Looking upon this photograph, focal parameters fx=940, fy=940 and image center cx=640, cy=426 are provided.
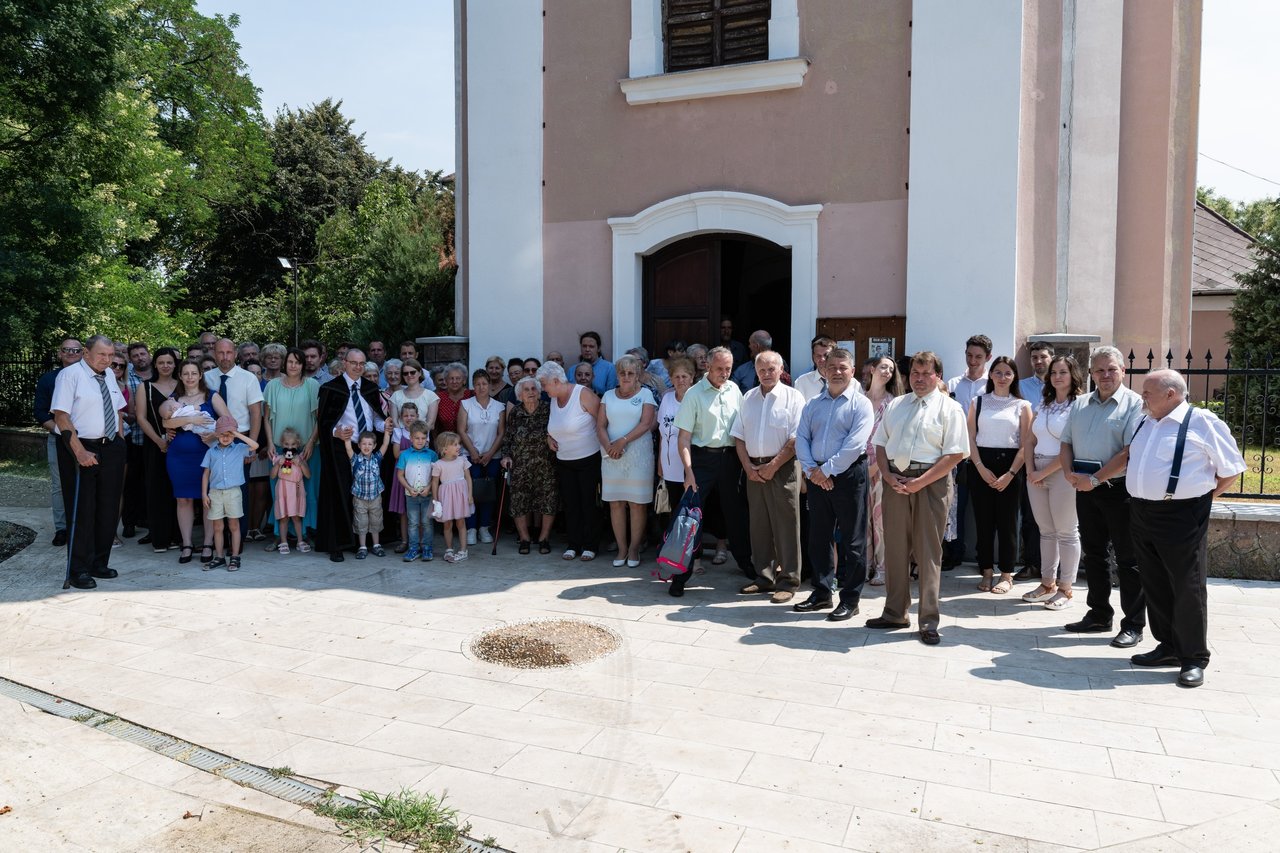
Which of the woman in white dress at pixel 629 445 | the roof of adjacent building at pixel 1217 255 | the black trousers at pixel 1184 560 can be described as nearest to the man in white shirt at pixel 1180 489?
the black trousers at pixel 1184 560

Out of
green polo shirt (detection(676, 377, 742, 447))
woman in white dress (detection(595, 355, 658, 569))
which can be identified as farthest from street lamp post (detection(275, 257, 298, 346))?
green polo shirt (detection(676, 377, 742, 447))

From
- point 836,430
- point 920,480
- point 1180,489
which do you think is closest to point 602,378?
point 836,430

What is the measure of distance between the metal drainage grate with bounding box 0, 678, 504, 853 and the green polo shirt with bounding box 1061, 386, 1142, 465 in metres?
4.41

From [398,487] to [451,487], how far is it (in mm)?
577

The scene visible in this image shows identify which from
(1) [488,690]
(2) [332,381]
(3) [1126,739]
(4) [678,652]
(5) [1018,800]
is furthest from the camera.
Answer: (2) [332,381]

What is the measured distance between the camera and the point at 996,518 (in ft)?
23.8

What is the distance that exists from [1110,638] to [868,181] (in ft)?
14.6

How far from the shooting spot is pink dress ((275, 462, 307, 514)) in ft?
27.0

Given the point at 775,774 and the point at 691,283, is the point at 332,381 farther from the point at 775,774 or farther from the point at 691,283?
the point at 775,774

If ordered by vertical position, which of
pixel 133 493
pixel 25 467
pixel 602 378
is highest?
pixel 602 378

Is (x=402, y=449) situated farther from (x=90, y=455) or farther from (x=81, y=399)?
(x=81, y=399)

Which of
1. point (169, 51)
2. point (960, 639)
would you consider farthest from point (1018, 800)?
point (169, 51)

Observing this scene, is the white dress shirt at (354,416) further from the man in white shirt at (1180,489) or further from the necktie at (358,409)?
the man in white shirt at (1180,489)

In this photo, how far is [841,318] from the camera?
8.62m
